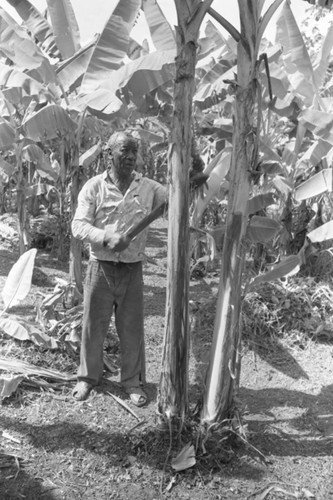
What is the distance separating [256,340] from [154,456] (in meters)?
2.08

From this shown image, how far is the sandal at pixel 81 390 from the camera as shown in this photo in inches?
128

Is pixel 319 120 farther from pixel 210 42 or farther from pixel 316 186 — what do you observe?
pixel 210 42

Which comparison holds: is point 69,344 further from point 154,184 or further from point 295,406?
point 295,406

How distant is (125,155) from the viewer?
9.57ft

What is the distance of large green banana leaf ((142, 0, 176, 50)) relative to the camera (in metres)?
4.76

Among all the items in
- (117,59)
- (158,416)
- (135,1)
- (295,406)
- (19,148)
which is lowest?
(295,406)

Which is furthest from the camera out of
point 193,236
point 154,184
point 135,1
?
point 193,236

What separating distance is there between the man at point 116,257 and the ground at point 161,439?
0.20 m

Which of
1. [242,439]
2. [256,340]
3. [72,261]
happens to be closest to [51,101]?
[72,261]

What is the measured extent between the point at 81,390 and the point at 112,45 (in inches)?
114

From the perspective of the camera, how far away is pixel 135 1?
4.15 meters

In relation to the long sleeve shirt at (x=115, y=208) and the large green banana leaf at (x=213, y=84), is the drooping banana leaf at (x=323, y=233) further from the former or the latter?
the long sleeve shirt at (x=115, y=208)

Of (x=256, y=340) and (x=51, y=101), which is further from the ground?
(x=51, y=101)

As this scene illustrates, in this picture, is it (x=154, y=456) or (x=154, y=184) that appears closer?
(x=154, y=456)
